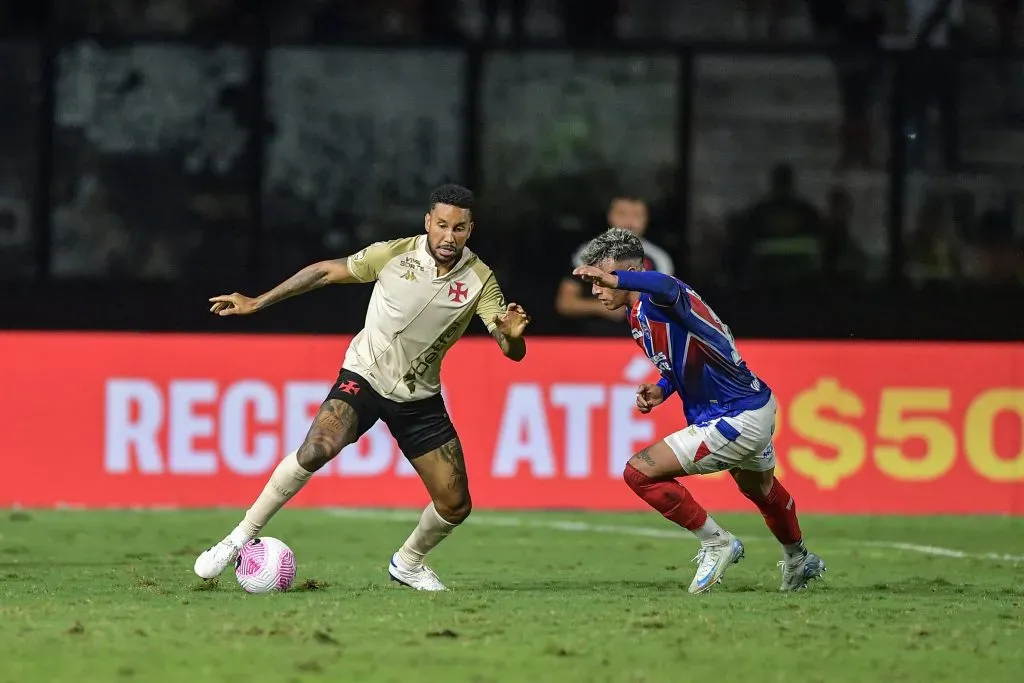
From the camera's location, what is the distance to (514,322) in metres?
9.66

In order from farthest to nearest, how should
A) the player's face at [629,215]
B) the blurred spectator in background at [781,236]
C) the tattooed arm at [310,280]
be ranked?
the blurred spectator in background at [781,236] → the player's face at [629,215] → the tattooed arm at [310,280]

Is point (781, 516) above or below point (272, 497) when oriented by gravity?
below

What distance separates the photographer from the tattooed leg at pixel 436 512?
10.2 meters

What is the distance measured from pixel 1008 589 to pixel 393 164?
791cm

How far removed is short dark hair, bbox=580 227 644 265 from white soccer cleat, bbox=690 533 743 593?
4.76 feet

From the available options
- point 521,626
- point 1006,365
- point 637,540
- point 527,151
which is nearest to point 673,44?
point 527,151

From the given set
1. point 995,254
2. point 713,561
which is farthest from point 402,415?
point 995,254

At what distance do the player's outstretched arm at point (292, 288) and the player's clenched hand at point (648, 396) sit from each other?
153 centimetres

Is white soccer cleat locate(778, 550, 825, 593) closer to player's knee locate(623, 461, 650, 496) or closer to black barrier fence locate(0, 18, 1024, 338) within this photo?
player's knee locate(623, 461, 650, 496)

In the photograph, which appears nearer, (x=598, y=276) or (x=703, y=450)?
(x=598, y=276)

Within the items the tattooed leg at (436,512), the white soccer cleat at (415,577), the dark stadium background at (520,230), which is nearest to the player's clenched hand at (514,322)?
the tattooed leg at (436,512)

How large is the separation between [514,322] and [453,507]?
110 centimetres

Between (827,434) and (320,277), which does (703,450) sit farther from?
(827,434)

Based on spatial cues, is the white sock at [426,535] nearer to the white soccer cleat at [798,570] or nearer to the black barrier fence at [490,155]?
the white soccer cleat at [798,570]
